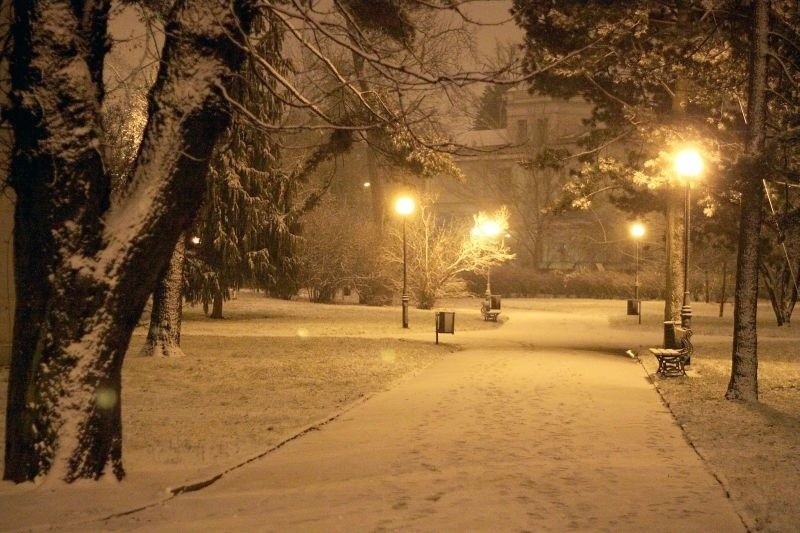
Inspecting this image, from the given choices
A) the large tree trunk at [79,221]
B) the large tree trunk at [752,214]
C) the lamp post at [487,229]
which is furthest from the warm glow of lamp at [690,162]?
the lamp post at [487,229]

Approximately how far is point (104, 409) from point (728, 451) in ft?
20.6

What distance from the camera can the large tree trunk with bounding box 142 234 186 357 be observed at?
18.2 m

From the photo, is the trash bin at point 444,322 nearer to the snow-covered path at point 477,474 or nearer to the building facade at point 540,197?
the snow-covered path at point 477,474

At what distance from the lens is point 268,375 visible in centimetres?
1527

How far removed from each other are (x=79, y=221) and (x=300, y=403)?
6022 mm

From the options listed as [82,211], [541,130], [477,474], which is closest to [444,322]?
[477,474]

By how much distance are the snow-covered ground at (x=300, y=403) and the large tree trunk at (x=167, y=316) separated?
2.12ft

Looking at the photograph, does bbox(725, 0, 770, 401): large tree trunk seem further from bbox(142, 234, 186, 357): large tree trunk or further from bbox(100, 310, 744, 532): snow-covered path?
bbox(142, 234, 186, 357): large tree trunk

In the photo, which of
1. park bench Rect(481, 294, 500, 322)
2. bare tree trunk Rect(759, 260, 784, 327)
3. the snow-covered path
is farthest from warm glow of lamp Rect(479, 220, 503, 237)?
the snow-covered path

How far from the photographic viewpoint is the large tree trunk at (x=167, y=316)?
59.9ft

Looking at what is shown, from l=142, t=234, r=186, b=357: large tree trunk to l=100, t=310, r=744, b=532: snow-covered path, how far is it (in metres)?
7.11

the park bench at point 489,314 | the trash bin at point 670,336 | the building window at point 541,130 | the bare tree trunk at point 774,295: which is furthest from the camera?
the building window at point 541,130

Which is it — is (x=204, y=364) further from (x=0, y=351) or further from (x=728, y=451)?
(x=728, y=451)

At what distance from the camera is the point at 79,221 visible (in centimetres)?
658
